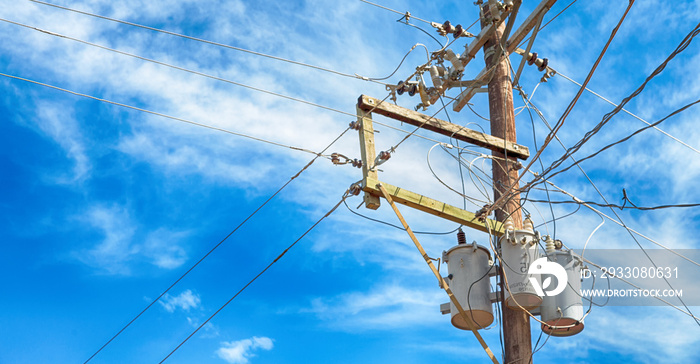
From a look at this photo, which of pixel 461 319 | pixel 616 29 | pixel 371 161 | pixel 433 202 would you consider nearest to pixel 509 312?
pixel 461 319

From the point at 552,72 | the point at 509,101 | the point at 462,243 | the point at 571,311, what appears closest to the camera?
the point at 571,311

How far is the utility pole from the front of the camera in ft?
24.3

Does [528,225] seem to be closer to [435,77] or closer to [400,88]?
[435,77]

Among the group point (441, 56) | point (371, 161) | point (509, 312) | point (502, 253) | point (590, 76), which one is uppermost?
point (441, 56)

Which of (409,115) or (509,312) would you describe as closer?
(509,312)

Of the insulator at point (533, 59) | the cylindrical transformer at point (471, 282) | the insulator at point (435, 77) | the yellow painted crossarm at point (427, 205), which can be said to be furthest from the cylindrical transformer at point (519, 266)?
the insulator at point (533, 59)

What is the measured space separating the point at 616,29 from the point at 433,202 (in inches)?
111

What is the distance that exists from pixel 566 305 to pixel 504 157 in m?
1.87

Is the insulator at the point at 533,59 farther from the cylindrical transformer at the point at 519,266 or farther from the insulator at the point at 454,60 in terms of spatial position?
the cylindrical transformer at the point at 519,266

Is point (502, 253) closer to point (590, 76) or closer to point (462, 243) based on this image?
point (462, 243)

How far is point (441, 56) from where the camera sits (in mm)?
9078

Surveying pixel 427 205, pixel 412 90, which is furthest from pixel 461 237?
pixel 412 90

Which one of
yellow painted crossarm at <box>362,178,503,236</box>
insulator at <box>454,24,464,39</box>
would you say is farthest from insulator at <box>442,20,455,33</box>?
yellow painted crossarm at <box>362,178,503,236</box>

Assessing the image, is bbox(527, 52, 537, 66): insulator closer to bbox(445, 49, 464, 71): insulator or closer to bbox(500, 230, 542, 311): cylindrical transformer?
bbox(445, 49, 464, 71): insulator
